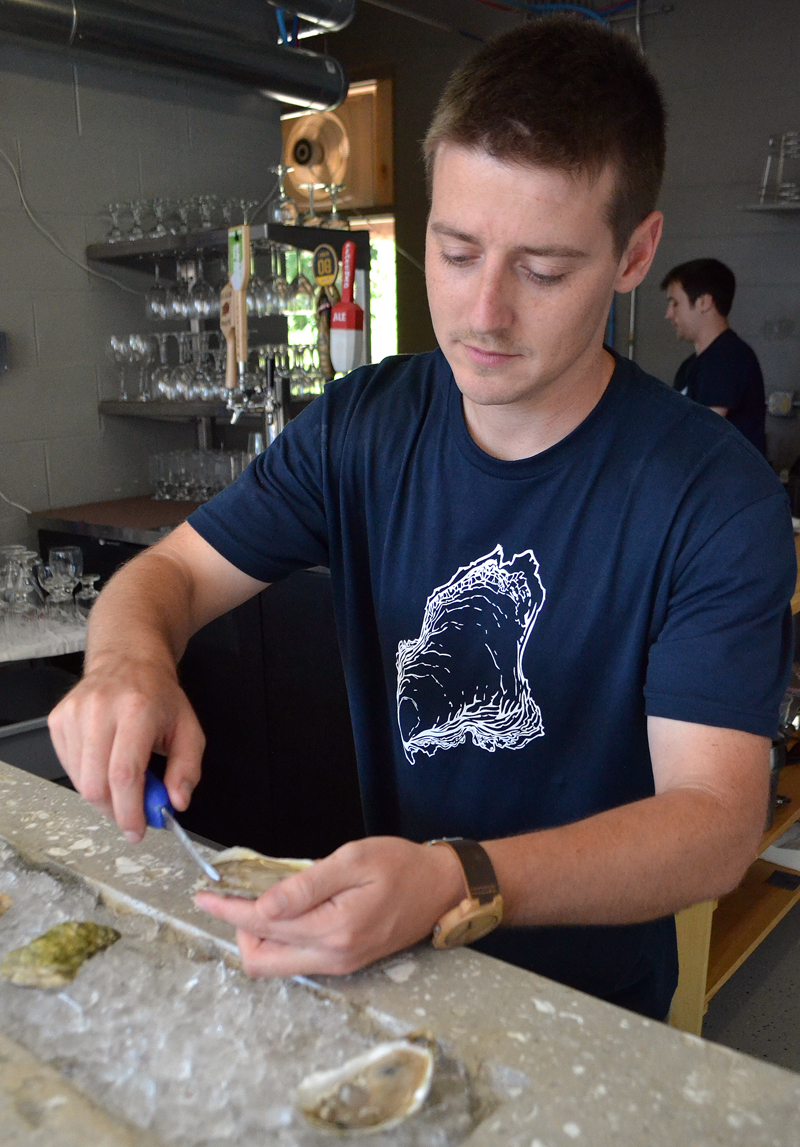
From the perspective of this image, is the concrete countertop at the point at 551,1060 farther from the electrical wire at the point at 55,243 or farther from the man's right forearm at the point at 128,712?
the electrical wire at the point at 55,243

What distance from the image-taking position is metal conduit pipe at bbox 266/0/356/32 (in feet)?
11.1

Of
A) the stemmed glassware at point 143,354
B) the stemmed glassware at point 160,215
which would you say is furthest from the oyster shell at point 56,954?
the stemmed glassware at point 160,215

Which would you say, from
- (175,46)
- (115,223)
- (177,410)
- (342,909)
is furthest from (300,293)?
(342,909)

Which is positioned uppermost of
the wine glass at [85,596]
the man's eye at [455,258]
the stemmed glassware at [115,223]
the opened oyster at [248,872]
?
the stemmed glassware at [115,223]

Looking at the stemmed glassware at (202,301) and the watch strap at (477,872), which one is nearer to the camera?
the watch strap at (477,872)

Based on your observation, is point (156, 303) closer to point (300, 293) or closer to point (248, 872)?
point (300, 293)

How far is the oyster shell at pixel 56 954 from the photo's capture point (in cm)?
84

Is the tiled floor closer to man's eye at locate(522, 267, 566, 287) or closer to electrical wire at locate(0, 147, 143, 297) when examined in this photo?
man's eye at locate(522, 267, 566, 287)

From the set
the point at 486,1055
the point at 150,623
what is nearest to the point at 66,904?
the point at 150,623

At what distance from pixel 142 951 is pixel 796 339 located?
4298 mm

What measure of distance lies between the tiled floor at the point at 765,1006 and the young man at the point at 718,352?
6.90ft

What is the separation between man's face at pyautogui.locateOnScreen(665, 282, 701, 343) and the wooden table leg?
9.16 feet

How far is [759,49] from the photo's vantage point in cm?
434

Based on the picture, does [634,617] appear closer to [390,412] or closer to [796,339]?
[390,412]
